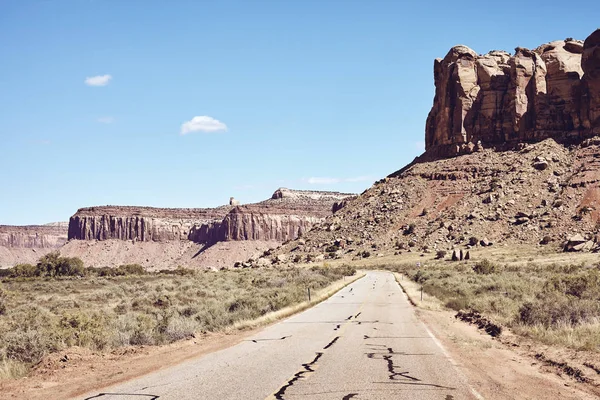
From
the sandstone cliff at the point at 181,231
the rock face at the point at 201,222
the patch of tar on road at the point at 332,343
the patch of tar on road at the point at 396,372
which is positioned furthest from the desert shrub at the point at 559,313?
the rock face at the point at 201,222

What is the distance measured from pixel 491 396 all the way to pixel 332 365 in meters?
3.15

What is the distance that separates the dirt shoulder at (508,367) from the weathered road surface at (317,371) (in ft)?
1.36

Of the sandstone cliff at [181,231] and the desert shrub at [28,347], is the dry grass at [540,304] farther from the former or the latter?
the sandstone cliff at [181,231]

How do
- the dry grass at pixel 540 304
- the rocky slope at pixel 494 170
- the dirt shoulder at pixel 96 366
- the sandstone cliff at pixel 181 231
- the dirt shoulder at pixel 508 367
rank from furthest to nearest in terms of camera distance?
the sandstone cliff at pixel 181 231, the rocky slope at pixel 494 170, the dry grass at pixel 540 304, the dirt shoulder at pixel 96 366, the dirt shoulder at pixel 508 367

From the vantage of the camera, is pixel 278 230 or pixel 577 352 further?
pixel 278 230

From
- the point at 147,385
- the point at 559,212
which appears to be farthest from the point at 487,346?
the point at 559,212

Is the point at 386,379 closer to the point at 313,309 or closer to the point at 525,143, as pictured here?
the point at 313,309

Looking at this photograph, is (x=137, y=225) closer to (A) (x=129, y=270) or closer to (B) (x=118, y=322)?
(A) (x=129, y=270)

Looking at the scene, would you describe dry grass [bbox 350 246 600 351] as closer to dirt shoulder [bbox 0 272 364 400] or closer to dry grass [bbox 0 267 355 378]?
dry grass [bbox 0 267 355 378]

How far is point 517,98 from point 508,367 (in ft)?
296

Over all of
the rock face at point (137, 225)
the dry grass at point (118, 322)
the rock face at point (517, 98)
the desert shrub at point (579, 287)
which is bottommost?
the dry grass at point (118, 322)

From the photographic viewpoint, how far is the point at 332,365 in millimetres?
10547

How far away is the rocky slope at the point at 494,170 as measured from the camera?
249 feet

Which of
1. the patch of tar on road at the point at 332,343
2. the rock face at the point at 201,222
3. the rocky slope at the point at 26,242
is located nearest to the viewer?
the patch of tar on road at the point at 332,343
